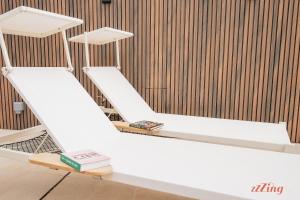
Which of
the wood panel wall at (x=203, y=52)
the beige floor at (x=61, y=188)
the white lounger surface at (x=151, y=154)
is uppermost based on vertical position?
the wood panel wall at (x=203, y=52)

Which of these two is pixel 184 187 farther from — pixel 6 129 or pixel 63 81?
pixel 6 129

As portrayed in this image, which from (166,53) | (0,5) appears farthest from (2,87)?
(166,53)

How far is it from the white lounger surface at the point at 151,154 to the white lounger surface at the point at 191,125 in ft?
0.85

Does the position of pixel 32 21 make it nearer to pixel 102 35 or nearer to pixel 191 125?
pixel 102 35

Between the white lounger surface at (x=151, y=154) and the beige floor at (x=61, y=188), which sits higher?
the white lounger surface at (x=151, y=154)

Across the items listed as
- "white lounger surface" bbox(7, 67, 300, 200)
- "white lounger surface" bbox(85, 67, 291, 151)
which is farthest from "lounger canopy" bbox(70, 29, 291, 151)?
"white lounger surface" bbox(7, 67, 300, 200)

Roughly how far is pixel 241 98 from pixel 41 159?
2.73 metres

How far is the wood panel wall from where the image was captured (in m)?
3.33

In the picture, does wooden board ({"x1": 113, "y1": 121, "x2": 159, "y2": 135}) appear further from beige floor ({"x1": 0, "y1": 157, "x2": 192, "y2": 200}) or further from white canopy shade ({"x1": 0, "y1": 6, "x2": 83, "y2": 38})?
white canopy shade ({"x1": 0, "y1": 6, "x2": 83, "y2": 38})

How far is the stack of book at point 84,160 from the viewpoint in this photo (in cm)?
149

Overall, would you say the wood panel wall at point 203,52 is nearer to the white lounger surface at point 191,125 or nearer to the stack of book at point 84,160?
the white lounger surface at point 191,125

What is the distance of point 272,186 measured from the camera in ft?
4.34

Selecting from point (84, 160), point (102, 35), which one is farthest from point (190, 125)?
point (102, 35)

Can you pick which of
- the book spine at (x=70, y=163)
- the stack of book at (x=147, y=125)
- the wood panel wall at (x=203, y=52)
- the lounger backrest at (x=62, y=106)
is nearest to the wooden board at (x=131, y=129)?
the stack of book at (x=147, y=125)
